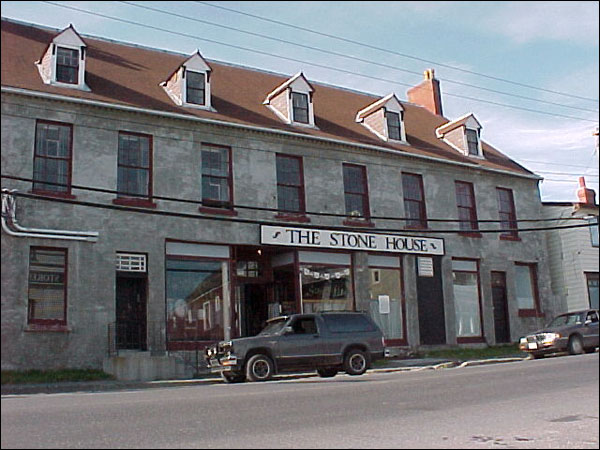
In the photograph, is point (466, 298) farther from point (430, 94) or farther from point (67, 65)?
point (67, 65)

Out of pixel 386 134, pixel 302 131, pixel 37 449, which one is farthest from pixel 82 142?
pixel 37 449

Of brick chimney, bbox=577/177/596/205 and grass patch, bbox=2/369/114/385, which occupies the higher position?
brick chimney, bbox=577/177/596/205

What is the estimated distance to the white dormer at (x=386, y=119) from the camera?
1065 inches

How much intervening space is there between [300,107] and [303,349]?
10.9 metres

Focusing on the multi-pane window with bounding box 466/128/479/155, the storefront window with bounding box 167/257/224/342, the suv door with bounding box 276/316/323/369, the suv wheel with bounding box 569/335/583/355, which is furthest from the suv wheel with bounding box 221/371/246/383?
the multi-pane window with bounding box 466/128/479/155

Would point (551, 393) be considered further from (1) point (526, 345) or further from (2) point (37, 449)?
(1) point (526, 345)

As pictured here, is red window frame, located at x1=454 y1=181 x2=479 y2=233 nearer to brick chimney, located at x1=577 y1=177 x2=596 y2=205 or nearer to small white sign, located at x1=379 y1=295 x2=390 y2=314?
small white sign, located at x1=379 y1=295 x2=390 y2=314

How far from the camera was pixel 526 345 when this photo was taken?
69.2 feet

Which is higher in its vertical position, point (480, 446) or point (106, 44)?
point (106, 44)

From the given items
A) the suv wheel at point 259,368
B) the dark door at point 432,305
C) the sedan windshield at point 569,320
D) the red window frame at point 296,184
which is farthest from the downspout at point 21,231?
the sedan windshield at point 569,320

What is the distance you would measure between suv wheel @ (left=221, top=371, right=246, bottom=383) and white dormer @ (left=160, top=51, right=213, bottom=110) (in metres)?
9.42

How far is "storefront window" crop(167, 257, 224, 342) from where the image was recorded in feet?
68.3

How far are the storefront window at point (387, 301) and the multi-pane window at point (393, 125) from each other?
5.43 metres

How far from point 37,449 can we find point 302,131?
17.8 metres
